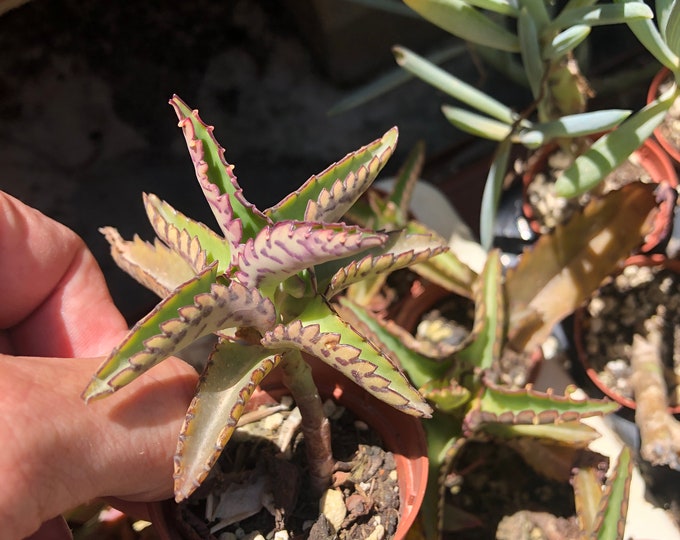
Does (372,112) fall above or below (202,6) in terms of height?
below

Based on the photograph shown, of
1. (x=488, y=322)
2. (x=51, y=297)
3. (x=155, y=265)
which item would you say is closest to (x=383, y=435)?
(x=488, y=322)

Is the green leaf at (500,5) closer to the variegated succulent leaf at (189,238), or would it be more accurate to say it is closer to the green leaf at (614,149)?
the green leaf at (614,149)

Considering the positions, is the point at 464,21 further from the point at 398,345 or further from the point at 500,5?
the point at 398,345

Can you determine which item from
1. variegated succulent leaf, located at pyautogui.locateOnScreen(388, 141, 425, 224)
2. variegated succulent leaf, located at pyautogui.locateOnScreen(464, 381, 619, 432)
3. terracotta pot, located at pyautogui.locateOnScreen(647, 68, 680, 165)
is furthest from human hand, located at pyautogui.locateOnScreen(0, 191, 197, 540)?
terracotta pot, located at pyautogui.locateOnScreen(647, 68, 680, 165)

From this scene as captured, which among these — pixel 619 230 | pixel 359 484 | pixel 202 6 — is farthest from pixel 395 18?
pixel 359 484

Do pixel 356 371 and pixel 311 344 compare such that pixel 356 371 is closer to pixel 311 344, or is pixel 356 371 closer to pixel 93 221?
pixel 311 344

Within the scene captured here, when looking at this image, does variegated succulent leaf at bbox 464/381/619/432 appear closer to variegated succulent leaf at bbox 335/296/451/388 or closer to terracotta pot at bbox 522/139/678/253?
variegated succulent leaf at bbox 335/296/451/388

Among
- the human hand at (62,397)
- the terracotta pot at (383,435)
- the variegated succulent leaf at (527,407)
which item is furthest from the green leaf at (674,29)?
the human hand at (62,397)
